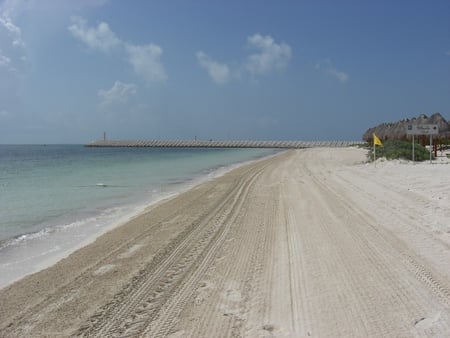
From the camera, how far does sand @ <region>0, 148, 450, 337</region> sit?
12.9 feet

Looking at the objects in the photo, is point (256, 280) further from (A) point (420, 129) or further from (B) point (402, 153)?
(B) point (402, 153)

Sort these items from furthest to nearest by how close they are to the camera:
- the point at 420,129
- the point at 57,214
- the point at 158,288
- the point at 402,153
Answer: the point at 402,153, the point at 420,129, the point at 57,214, the point at 158,288

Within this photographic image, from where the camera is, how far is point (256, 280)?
5.11m

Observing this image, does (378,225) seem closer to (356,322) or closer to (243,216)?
(243,216)

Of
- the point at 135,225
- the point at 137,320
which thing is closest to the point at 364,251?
the point at 137,320

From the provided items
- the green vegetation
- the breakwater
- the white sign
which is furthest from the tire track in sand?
the breakwater

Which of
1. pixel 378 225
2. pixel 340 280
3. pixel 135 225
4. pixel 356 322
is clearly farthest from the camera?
pixel 135 225

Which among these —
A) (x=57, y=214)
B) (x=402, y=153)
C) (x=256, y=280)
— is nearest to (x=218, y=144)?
(x=402, y=153)

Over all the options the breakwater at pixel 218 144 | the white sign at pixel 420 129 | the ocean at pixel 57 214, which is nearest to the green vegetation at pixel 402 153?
the white sign at pixel 420 129

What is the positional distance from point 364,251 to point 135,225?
17.4 feet

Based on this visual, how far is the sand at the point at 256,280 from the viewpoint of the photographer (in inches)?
155

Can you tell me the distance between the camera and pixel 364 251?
6.04m

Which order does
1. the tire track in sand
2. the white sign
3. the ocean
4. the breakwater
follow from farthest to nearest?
the breakwater, the white sign, the ocean, the tire track in sand

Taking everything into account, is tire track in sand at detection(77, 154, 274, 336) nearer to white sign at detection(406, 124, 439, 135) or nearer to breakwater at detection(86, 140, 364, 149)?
white sign at detection(406, 124, 439, 135)
